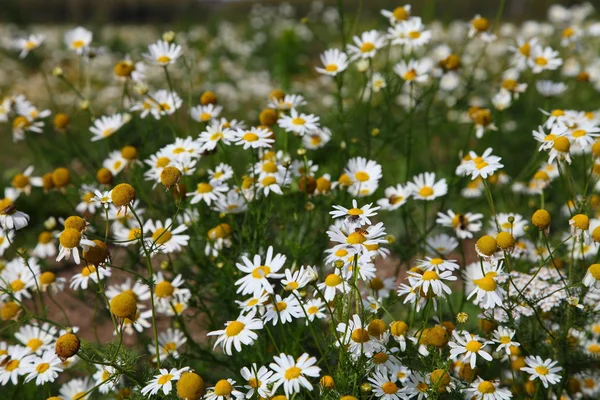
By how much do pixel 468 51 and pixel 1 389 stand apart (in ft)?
20.9

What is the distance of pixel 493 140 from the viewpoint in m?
4.19

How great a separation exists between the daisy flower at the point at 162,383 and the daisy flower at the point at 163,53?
5.08 feet

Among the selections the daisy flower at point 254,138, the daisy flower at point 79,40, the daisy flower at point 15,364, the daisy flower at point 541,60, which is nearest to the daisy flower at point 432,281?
the daisy flower at point 254,138

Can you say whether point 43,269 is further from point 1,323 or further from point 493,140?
point 493,140

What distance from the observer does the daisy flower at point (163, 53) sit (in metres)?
2.74

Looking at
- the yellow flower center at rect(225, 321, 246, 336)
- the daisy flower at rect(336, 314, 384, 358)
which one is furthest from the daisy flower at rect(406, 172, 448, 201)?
the yellow flower center at rect(225, 321, 246, 336)

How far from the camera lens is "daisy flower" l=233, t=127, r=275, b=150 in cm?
218

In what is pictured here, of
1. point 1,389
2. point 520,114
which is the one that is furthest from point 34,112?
point 520,114

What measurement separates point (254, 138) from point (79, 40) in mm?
1447

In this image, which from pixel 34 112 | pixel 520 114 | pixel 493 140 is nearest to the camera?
pixel 34 112

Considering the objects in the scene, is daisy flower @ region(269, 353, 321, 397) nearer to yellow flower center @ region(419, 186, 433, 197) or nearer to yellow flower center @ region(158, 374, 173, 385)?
yellow flower center @ region(158, 374, 173, 385)

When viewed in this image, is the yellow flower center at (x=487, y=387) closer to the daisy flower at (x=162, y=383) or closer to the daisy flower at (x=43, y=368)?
the daisy flower at (x=162, y=383)

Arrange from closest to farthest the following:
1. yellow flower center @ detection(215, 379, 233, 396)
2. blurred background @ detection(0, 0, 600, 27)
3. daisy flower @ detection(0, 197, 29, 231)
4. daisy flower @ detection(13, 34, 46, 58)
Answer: yellow flower center @ detection(215, 379, 233, 396) → daisy flower @ detection(0, 197, 29, 231) → daisy flower @ detection(13, 34, 46, 58) → blurred background @ detection(0, 0, 600, 27)

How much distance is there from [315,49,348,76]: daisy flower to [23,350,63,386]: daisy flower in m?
1.59
